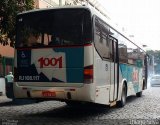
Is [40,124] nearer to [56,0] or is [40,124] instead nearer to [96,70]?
[96,70]

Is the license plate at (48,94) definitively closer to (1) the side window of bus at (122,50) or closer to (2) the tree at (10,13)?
(2) the tree at (10,13)

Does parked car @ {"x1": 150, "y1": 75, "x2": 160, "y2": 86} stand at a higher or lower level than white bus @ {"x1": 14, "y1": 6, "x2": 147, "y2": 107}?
lower

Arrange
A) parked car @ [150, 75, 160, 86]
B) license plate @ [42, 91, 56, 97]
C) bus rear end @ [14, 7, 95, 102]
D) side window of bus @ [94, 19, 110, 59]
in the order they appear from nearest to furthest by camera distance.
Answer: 1. bus rear end @ [14, 7, 95, 102]
2. license plate @ [42, 91, 56, 97]
3. side window of bus @ [94, 19, 110, 59]
4. parked car @ [150, 75, 160, 86]

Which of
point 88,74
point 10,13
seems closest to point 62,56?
point 88,74

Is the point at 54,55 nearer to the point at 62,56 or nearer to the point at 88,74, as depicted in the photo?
the point at 62,56

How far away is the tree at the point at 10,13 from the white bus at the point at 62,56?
31.0 inches

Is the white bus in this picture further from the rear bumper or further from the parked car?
the parked car

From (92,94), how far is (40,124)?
5.85 ft

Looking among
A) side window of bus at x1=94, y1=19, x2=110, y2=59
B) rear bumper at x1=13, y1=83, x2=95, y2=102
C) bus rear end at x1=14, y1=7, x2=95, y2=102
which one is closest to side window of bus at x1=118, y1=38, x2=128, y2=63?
side window of bus at x1=94, y1=19, x2=110, y2=59

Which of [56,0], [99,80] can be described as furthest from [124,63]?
[56,0]

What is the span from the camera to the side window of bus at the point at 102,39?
11620 mm

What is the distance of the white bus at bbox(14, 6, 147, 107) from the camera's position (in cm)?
1111

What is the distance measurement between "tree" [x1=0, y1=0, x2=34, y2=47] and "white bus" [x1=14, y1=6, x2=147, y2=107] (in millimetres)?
788

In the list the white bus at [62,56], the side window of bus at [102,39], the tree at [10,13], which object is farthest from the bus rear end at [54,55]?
the tree at [10,13]
